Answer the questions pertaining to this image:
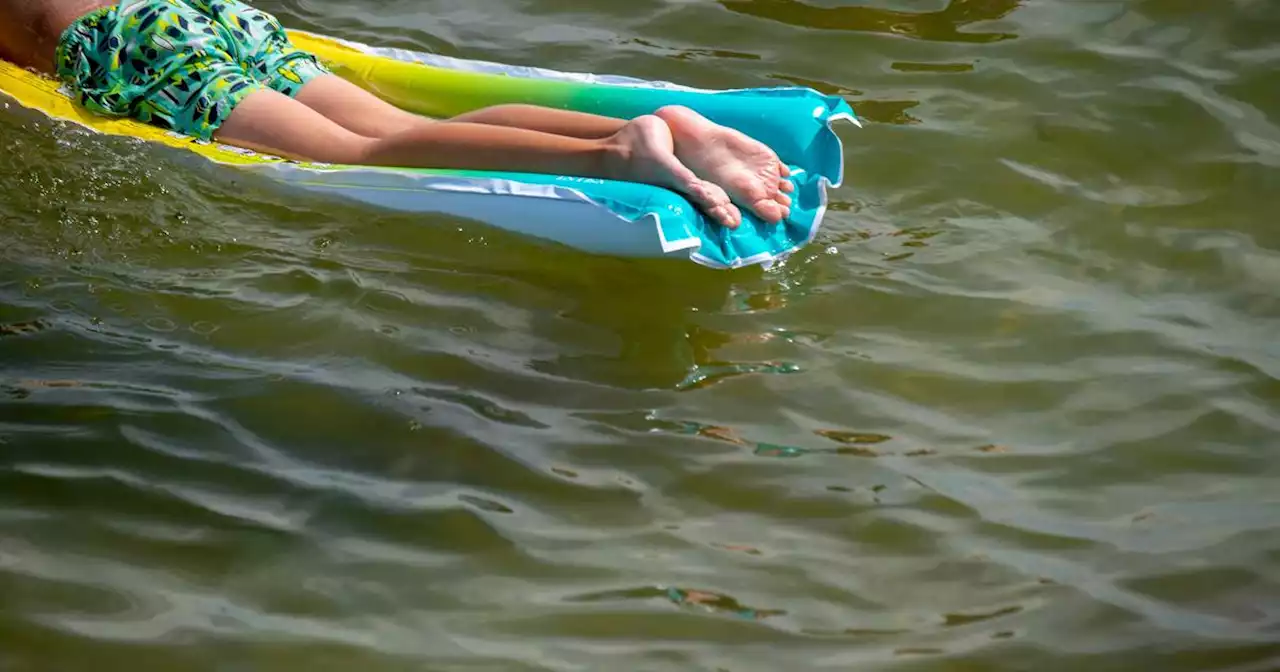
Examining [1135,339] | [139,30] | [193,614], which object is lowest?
[193,614]

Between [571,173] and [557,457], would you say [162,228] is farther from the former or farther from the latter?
[557,457]

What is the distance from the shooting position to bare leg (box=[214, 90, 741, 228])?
3906 mm

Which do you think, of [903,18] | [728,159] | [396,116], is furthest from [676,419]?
[903,18]

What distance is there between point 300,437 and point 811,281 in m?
1.65

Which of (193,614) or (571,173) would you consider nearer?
(193,614)

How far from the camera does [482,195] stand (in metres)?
4.02

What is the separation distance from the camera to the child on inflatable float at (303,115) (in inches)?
157

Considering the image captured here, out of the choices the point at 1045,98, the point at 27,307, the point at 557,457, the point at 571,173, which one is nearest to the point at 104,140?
the point at 27,307

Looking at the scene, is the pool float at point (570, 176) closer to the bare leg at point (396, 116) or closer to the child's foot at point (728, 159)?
the child's foot at point (728, 159)

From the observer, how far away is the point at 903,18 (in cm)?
588

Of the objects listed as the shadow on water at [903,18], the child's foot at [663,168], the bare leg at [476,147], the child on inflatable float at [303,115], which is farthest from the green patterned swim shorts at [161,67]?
the shadow on water at [903,18]

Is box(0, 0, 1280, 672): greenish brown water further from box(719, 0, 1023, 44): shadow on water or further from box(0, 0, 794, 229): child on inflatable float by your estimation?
box(719, 0, 1023, 44): shadow on water

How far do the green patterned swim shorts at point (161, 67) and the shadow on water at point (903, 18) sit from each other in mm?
2397

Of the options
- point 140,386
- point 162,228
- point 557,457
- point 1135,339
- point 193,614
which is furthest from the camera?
point 162,228
